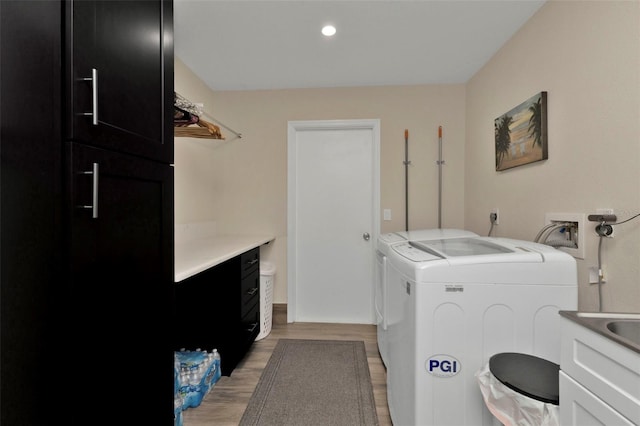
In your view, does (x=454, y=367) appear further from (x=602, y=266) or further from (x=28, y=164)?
(x=28, y=164)

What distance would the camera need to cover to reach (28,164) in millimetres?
651

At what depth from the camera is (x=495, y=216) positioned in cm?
228

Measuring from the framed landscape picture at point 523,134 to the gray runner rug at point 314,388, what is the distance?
1777 mm

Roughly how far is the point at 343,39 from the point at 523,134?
136 cm

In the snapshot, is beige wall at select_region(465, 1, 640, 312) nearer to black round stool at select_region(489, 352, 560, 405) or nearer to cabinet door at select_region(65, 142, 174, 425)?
black round stool at select_region(489, 352, 560, 405)

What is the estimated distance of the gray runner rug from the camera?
64.4 inches

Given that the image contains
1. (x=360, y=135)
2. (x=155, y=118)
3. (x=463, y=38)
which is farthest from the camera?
(x=360, y=135)

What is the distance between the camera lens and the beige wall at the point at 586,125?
47.6 inches

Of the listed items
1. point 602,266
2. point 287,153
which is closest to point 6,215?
point 602,266

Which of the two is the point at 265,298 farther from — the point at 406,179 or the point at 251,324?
the point at 406,179

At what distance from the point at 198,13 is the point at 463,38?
1778 mm

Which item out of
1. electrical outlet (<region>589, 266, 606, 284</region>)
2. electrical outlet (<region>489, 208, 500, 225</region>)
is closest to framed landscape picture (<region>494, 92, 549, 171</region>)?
electrical outlet (<region>489, 208, 500, 225</region>)

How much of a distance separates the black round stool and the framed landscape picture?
1.17m

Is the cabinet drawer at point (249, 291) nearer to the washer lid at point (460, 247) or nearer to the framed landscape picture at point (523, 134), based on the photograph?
the washer lid at point (460, 247)
